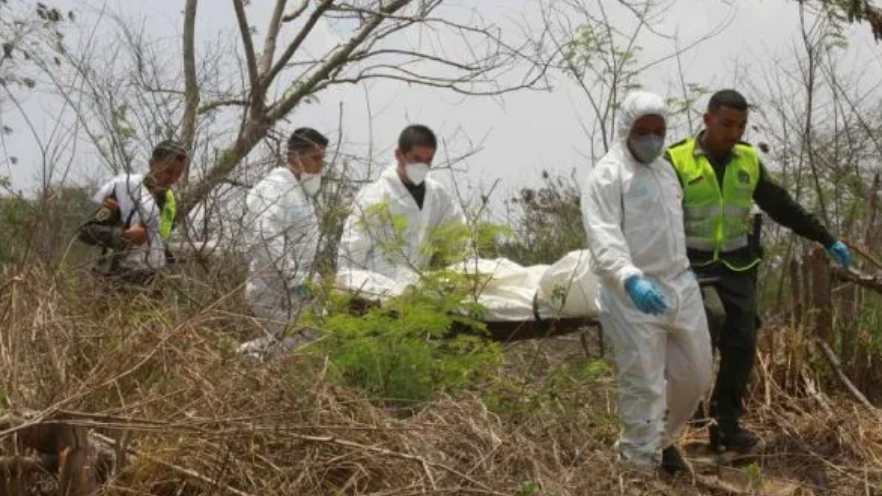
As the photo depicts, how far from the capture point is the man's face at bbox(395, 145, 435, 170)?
6.84m

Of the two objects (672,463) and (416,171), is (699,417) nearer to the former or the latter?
(672,463)

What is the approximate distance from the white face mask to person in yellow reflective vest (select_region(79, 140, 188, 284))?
1.07 metres

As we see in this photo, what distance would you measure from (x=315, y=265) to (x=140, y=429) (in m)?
2.42

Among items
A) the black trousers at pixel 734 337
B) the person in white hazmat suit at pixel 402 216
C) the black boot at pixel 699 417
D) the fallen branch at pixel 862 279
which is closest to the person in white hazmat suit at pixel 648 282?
the black trousers at pixel 734 337

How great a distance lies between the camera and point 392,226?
6277mm

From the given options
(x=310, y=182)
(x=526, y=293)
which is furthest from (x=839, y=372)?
(x=310, y=182)

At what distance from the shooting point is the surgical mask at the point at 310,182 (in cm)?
678

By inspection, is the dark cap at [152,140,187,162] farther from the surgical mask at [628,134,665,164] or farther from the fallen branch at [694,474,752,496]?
the fallen branch at [694,474,752,496]

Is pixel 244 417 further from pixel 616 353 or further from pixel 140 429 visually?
pixel 616 353

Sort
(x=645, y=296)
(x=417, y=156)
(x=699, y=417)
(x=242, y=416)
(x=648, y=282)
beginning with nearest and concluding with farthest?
1. (x=242, y=416)
2. (x=645, y=296)
3. (x=648, y=282)
4. (x=699, y=417)
5. (x=417, y=156)

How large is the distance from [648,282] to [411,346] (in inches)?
36.8

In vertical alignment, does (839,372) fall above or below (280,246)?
below

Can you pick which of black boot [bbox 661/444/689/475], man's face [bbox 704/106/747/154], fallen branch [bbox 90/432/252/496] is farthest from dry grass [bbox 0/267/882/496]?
man's face [bbox 704/106/747/154]

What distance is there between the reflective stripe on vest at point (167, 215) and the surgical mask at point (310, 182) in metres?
0.62
